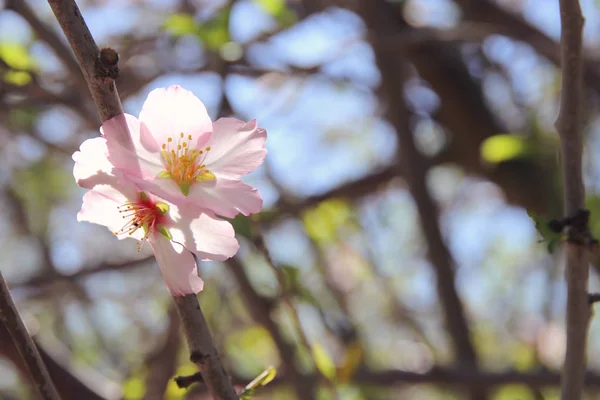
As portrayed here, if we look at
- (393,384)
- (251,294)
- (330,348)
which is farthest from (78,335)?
(251,294)

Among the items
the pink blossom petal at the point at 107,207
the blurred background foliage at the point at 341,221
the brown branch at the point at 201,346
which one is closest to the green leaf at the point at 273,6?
the blurred background foliage at the point at 341,221

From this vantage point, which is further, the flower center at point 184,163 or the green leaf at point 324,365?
the green leaf at point 324,365

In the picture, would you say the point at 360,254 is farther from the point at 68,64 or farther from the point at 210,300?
the point at 68,64

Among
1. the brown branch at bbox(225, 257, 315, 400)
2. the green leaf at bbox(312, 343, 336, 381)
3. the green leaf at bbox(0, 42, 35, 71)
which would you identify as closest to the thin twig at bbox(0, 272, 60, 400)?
the brown branch at bbox(225, 257, 315, 400)

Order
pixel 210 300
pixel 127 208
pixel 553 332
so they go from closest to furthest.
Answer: pixel 127 208, pixel 210 300, pixel 553 332

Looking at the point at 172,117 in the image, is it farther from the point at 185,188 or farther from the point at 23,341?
the point at 23,341

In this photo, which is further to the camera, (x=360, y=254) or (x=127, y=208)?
(x=360, y=254)

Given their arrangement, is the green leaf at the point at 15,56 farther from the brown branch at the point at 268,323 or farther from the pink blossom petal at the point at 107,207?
the pink blossom petal at the point at 107,207
